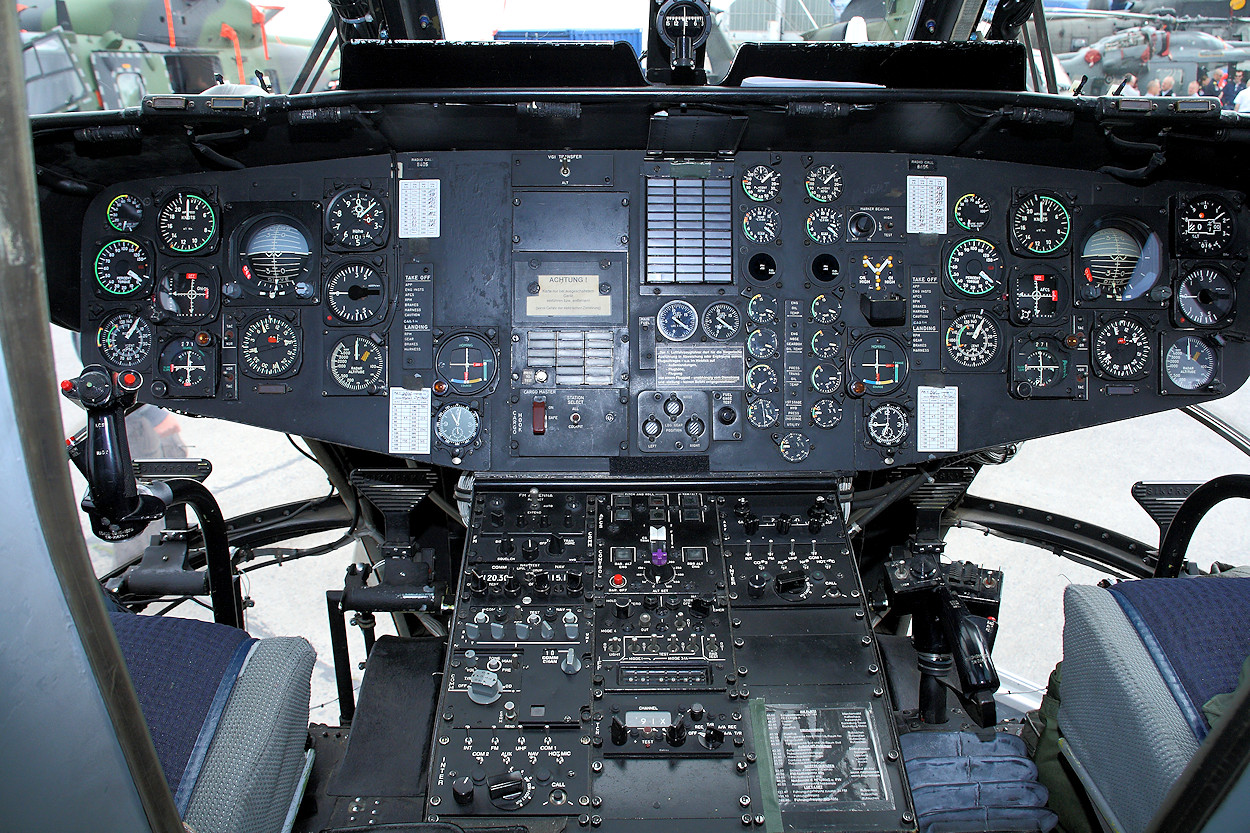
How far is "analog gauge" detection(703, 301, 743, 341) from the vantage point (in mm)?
3182

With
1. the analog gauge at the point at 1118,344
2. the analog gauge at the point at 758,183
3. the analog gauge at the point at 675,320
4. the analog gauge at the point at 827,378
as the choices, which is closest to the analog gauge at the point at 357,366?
the analog gauge at the point at 675,320

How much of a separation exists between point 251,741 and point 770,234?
8.21ft

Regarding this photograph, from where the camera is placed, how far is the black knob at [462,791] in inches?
80.5

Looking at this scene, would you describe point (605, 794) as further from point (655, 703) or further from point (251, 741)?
point (251, 741)

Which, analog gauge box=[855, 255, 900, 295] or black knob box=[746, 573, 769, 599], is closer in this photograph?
black knob box=[746, 573, 769, 599]

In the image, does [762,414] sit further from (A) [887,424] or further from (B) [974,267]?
(B) [974,267]

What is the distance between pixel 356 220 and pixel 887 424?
229cm

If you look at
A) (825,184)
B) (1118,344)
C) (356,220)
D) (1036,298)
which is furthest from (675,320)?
(1118,344)

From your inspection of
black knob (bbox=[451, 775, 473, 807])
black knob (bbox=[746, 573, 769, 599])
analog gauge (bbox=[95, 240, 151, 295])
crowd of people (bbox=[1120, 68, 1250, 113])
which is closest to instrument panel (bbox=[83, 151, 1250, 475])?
analog gauge (bbox=[95, 240, 151, 295])

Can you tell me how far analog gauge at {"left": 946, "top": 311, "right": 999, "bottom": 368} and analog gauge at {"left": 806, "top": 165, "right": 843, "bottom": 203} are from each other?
0.71 meters

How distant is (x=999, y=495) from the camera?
4.30 metres

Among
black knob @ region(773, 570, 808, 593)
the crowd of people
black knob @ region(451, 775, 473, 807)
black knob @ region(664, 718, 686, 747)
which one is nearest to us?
black knob @ region(451, 775, 473, 807)

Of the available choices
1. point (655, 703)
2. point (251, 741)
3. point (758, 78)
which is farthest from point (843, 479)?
point (251, 741)

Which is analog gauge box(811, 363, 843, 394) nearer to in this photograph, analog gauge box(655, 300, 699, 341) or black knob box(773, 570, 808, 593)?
analog gauge box(655, 300, 699, 341)
